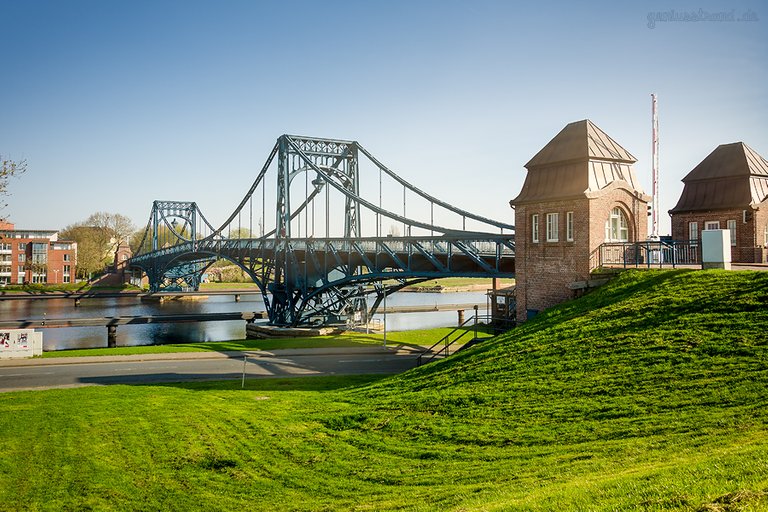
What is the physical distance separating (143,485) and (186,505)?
5.57ft

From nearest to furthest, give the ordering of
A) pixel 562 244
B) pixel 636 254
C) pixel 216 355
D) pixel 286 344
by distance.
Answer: pixel 636 254
pixel 562 244
pixel 216 355
pixel 286 344

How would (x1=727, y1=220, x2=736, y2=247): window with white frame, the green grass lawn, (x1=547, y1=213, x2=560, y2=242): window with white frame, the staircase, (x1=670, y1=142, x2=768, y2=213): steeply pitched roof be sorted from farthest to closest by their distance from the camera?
the green grass lawn, (x1=727, y1=220, x2=736, y2=247): window with white frame, (x1=670, y1=142, x2=768, y2=213): steeply pitched roof, the staircase, (x1=547, y1=213, x2=560, y2=242): window with white frame

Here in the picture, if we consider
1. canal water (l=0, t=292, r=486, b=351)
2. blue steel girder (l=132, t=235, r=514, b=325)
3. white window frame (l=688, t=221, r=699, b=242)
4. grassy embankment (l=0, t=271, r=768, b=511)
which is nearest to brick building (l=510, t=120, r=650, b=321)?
grassy embankment (l=0, t=271, r=768, b=511)

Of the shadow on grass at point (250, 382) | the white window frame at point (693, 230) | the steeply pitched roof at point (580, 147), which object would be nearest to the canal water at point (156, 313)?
the shadow on grass at point (250, 382)

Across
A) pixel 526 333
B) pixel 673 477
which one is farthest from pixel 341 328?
pixel 673 477

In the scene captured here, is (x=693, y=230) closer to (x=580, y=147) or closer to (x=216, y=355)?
(x=580, y=147)

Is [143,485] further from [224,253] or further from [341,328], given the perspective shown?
[224,253]

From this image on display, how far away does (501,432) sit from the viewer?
41.2 feet

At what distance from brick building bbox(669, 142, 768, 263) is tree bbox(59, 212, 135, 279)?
109 metres

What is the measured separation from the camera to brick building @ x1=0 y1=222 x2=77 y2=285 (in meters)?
104

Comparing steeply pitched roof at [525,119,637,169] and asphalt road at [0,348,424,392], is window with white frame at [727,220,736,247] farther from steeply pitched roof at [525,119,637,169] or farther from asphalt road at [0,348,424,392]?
asphalt road at [0,348,424,392]

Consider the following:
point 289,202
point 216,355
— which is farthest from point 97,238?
point 216,355

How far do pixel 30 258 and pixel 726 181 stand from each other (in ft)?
364

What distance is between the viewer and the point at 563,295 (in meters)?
22.0
